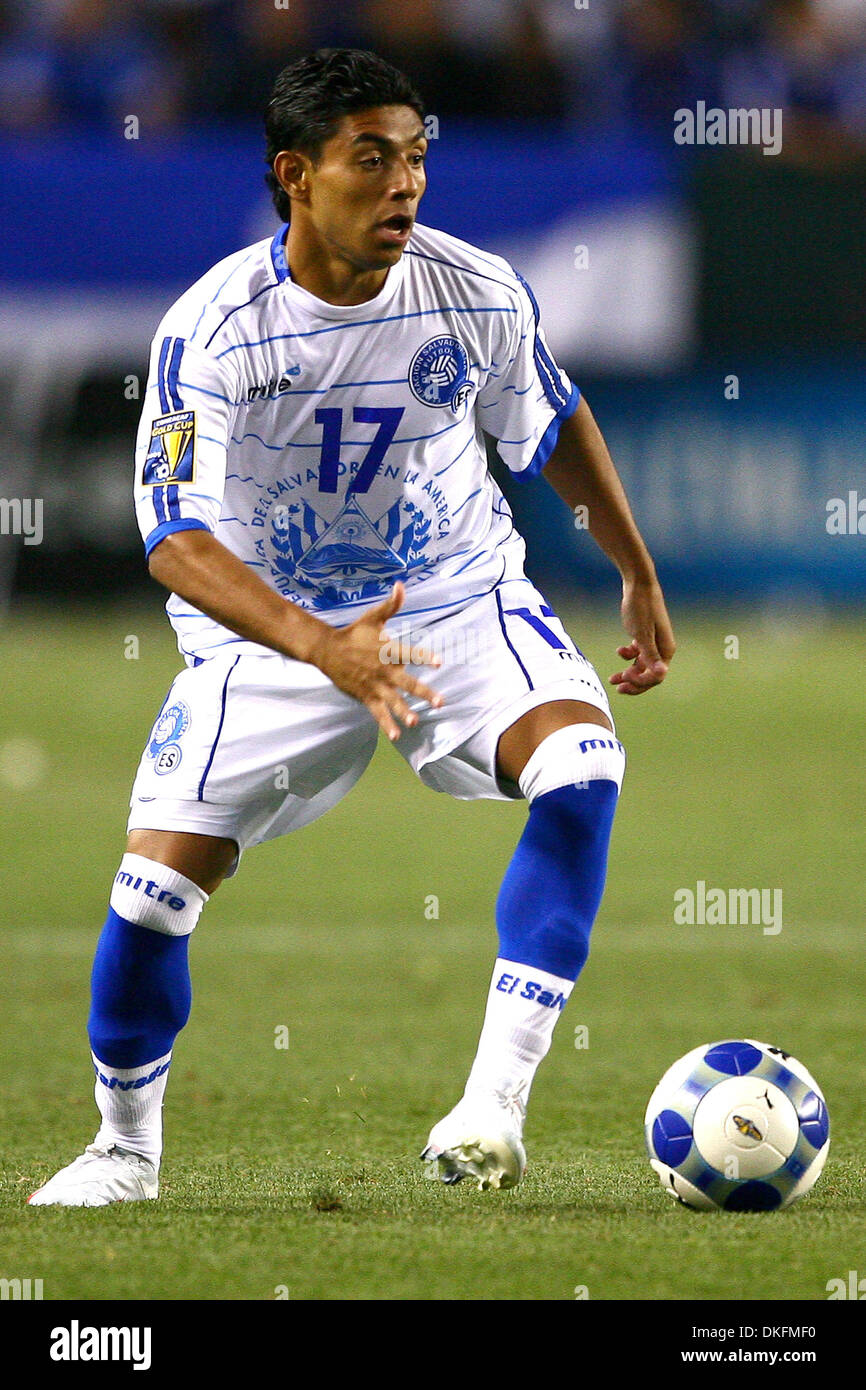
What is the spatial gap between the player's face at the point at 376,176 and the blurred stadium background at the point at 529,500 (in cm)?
222

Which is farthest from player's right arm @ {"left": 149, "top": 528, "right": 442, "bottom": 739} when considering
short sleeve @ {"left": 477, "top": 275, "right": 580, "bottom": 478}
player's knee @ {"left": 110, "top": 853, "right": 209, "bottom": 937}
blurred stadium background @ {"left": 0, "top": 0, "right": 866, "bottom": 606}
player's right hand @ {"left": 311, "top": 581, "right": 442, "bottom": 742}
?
blurred stadium background @ {"left": 0, "top": 0, "right": 866, "bottom": 606}

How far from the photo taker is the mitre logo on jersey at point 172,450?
362 centimetres

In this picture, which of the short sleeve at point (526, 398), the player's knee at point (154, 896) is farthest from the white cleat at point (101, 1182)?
the short sleeve at point (526, 398)

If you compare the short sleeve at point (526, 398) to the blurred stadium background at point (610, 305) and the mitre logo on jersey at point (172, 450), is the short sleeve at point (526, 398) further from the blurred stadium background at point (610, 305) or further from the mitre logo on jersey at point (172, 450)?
the blurred stadium background at point (610, 305)

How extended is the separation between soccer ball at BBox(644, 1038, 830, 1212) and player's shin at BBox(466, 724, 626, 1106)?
11.0 inches

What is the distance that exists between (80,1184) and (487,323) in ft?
5.95

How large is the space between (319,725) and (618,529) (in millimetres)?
768

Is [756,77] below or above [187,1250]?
above

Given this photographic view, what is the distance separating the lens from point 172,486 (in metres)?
3.60

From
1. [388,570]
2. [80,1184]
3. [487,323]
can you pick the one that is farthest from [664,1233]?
[487,323]

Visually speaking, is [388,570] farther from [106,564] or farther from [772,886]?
[106,564]

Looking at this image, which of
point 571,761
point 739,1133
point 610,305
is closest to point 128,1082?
point 571,761

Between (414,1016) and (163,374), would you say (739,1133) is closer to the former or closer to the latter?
(163,374)
